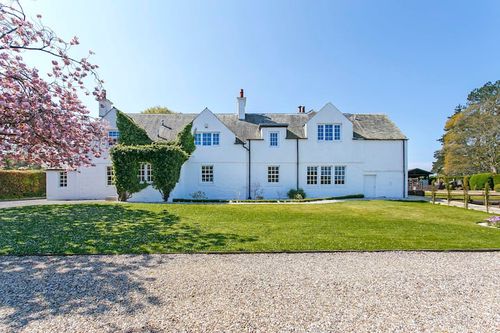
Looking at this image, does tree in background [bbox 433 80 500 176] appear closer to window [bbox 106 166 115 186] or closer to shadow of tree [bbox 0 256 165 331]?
window [bbox 106 166 115 186]

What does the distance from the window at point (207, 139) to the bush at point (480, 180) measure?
34.7 meters

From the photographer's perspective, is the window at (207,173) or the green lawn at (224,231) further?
the window at (207,173)

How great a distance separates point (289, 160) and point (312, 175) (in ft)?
7.67

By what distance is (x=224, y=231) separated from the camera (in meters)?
9.03

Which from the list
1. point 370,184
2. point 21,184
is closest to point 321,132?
point 370,184

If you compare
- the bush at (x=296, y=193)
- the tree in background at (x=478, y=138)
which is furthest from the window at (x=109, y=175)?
the tree in background at (x=478, y=138)

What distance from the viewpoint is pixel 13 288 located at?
4605mm

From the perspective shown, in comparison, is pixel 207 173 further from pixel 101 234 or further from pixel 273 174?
pixel 101 234

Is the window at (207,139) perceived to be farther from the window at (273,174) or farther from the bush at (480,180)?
the bush at (480,180)

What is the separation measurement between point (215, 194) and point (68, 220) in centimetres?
1197

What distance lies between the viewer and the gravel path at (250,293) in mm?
3602

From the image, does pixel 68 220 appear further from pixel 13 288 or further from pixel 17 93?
pixel 13 288

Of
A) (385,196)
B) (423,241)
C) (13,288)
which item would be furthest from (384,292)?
(385,196)

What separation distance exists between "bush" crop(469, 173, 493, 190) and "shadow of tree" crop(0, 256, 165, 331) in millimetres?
42451
